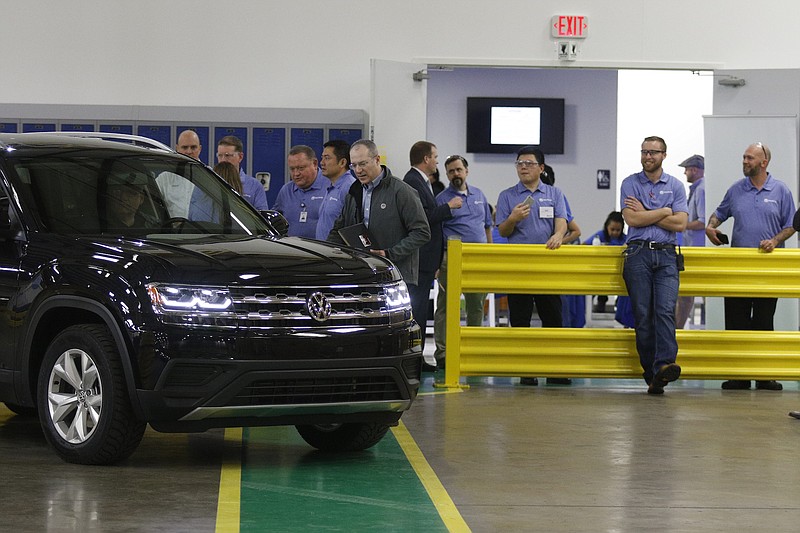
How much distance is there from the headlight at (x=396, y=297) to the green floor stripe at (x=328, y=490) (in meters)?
0.81

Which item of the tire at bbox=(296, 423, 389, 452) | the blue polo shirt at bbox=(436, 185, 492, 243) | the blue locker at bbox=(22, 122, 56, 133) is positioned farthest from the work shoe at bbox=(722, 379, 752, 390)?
the blue locker at bbox=(22, 122, 56, 133)

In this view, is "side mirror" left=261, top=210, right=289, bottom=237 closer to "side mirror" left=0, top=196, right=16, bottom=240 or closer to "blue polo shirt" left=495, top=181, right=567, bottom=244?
"side mirror" left=0, top=196, right=16, bottom=240

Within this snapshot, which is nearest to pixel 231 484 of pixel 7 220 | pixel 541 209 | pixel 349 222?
pixel 7 220

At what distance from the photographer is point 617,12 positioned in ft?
44.9

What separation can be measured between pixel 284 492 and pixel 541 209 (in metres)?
5.48

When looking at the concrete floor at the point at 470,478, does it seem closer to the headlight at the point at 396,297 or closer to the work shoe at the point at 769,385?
the headlight at the point at 396,297

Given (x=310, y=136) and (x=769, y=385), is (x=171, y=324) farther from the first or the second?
(x=310, y=136)

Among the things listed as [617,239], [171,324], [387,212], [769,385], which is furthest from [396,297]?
[617,239]

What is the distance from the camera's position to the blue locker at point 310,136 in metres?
13.6

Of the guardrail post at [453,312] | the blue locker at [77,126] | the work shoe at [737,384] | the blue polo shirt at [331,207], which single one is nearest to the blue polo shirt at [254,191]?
the blue polo shirt at [331,207]

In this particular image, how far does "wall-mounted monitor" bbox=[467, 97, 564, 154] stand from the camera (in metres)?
19.3

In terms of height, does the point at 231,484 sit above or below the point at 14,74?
below

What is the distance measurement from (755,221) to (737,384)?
141 cm

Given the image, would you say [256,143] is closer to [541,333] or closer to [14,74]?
[14,74]
